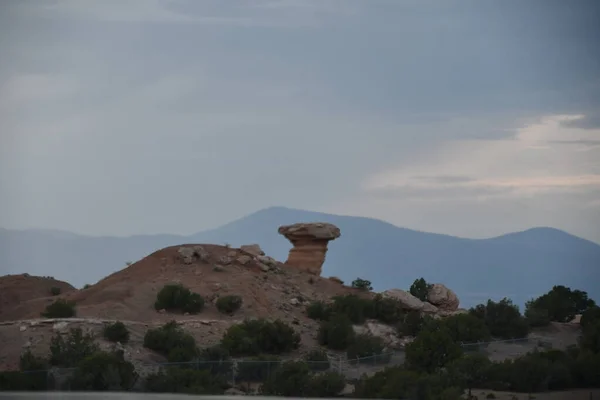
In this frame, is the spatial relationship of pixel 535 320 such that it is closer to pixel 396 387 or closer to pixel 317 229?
pixel 317 229

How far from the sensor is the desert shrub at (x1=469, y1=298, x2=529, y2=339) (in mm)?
60281

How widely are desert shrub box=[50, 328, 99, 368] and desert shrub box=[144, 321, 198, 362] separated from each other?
8.95ft

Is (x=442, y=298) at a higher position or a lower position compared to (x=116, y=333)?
higher

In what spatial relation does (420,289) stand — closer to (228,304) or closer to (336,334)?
(336,334)

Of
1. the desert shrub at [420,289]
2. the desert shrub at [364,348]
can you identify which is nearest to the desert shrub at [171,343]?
the desert shrub at [364,348]

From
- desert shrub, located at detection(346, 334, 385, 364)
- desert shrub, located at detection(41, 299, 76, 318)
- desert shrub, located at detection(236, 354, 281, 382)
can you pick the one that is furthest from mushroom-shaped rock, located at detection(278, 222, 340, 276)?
desert shrub, located at detection(236, 354, 281, 382)

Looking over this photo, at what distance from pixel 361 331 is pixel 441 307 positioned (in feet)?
36.0

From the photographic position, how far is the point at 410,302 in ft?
210

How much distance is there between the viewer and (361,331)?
57562 millimetres

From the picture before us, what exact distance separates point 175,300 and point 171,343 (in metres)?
8.14

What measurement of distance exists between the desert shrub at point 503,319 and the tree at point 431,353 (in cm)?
1648

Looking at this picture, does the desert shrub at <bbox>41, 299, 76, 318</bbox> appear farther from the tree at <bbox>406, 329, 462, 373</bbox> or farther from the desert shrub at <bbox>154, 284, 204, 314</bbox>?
the tree at <bbox>406, 329, 462, 373</bbox>

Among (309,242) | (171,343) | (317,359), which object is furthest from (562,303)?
(171,343)

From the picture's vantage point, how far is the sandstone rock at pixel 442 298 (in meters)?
67.4
